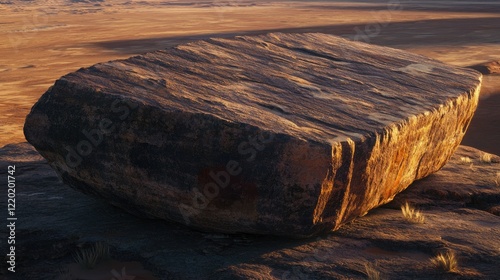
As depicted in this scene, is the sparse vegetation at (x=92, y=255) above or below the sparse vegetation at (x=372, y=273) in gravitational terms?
below

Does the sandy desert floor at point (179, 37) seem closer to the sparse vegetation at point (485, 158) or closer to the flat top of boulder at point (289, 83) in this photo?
the sparse vegetation at point (485, 158)

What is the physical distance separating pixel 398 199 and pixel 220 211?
2146 millimetres

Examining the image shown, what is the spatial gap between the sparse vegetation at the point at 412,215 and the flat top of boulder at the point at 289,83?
870 millimetres

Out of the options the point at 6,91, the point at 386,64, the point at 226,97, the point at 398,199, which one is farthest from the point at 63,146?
the point at 6,91

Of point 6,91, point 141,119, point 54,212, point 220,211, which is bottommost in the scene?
point 6,91

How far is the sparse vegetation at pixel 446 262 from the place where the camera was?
485 centimetres

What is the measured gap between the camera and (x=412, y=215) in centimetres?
585

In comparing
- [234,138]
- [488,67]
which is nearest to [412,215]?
[234,138]

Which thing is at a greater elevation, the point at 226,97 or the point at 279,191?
the point at 226,97

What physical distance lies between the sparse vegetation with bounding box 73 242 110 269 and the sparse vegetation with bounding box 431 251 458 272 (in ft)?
8.18

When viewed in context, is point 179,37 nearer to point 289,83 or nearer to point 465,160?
point 465,160

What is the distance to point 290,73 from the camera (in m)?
6.40

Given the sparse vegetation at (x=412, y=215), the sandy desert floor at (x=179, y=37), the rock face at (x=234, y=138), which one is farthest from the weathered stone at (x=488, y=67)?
the sparse vegetation at (x=412, y=215)

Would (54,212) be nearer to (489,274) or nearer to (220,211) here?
(220,211)
